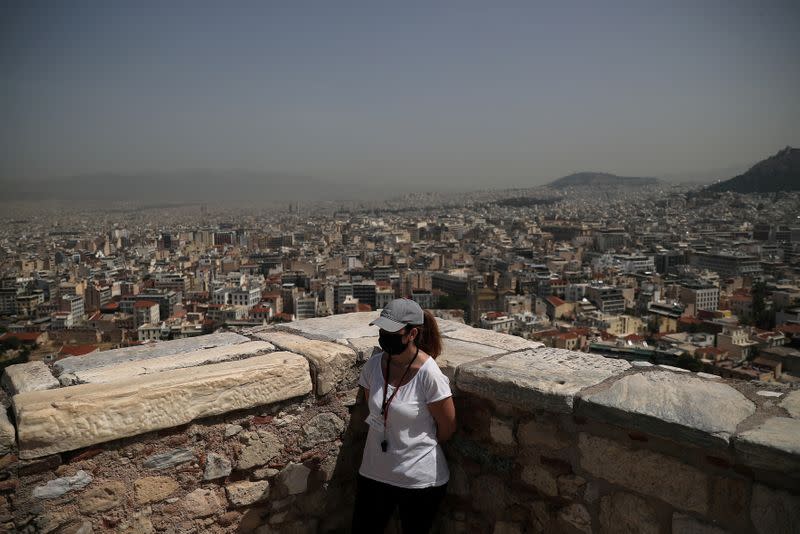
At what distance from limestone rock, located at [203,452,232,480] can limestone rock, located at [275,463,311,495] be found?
0.52ft

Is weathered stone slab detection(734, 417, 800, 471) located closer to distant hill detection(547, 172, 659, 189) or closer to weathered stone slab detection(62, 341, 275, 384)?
weathered stone slab detection(62, 341, 275, 384)

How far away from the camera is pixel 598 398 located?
54.2 inches

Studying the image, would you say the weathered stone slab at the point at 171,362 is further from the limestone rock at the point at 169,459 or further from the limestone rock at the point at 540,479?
the limestone rock at the point at 540,479

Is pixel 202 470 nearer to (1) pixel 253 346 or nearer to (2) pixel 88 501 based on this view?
(2) pixel 88 501

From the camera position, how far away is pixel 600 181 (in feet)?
464

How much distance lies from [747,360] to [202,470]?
20890 millimetres

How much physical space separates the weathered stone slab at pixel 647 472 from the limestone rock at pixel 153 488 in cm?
97

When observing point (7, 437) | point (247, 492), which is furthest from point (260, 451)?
point (7, 437)

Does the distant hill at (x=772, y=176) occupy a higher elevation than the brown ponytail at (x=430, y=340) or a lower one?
higher

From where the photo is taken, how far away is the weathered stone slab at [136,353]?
159cm

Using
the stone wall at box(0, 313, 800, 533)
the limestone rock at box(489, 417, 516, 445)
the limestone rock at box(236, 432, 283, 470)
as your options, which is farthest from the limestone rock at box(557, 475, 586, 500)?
the limestone rock at box(236, 432, 283, 470)

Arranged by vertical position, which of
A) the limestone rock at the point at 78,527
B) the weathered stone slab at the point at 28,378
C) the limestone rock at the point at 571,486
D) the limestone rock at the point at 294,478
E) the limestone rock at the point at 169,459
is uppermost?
the weathered stone slab at the point at 28,378

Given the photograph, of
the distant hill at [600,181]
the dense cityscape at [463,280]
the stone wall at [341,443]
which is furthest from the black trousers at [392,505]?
the distant hill at [600,181]

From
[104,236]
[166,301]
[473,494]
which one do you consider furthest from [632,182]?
[473,494]
